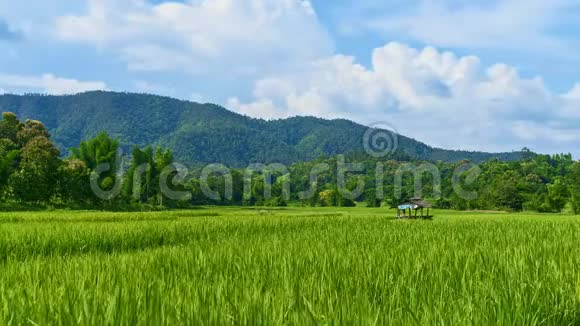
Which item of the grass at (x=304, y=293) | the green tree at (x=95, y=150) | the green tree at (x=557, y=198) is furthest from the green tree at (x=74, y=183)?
the green tree at (x=557, y=198)

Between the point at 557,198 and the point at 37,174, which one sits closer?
the point at 37,174

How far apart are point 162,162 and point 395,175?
105 metres

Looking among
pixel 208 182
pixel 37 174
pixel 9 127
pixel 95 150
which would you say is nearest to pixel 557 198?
pixel 95 150

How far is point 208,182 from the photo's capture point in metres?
135

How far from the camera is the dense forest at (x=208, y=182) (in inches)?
2014

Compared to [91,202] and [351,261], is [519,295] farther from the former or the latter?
[91,202]

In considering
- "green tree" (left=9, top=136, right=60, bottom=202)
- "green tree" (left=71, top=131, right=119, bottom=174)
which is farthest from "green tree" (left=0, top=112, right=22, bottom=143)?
"green tree" (left=9, top=136, right=60, bottom=202)

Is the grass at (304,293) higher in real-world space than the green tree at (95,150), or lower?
lower

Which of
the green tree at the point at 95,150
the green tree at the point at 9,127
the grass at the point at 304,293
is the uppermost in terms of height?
the green tree at the point at 9,127

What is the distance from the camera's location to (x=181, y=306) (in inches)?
111

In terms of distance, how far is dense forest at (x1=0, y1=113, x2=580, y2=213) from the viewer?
168 feet

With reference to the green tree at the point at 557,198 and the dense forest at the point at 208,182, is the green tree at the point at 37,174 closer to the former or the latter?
the dense forest at the point at 208,182

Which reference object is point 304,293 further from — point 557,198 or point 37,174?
point 557,198

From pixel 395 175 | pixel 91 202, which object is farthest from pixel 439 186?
pixel 91 202
